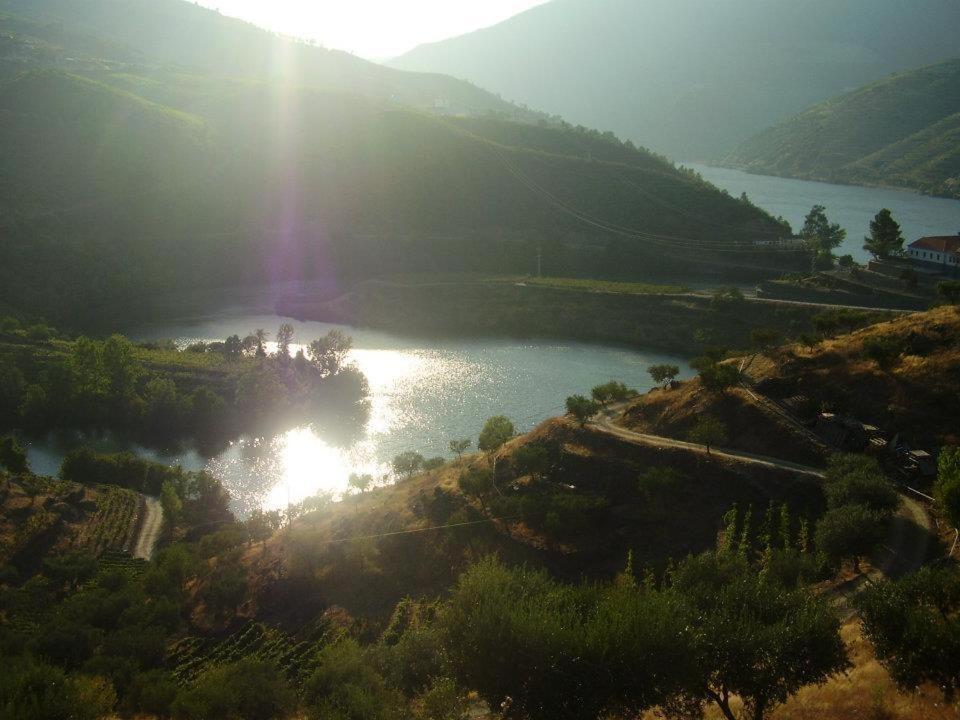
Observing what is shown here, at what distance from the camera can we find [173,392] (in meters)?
46.7

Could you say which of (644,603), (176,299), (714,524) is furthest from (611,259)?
(644,603)

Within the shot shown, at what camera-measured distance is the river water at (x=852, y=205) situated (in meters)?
95.7

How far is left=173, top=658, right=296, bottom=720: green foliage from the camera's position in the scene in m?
16.5

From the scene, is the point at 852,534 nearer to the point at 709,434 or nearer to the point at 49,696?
the point at 709,434

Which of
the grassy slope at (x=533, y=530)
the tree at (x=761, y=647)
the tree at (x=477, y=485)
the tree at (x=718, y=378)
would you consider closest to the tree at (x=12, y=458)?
the grassy slope at (x=533, y=530)

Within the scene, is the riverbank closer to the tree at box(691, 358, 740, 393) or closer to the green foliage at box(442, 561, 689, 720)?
the tree at box(691, 358, 740, 393)

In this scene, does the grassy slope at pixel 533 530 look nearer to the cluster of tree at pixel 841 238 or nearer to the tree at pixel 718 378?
the tree at pixel 718 378

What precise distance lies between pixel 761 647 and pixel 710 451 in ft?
46.4

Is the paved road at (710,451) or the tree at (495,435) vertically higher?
the paved road at (710,451)

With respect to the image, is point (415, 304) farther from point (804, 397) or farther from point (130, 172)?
point (130, 172)

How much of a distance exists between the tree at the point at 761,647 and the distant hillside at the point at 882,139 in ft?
436

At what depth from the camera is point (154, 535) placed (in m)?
33.6

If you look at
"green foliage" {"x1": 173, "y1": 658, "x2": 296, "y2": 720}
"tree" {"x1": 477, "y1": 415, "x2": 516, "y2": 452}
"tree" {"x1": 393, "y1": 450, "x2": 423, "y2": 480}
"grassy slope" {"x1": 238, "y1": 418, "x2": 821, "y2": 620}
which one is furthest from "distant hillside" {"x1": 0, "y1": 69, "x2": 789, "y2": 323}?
"green foliage" {"x1": 173, "y1": 658, "x2": 296, "y2": 720}

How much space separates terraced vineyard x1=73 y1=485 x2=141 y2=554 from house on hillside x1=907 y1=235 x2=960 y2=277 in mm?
53480
